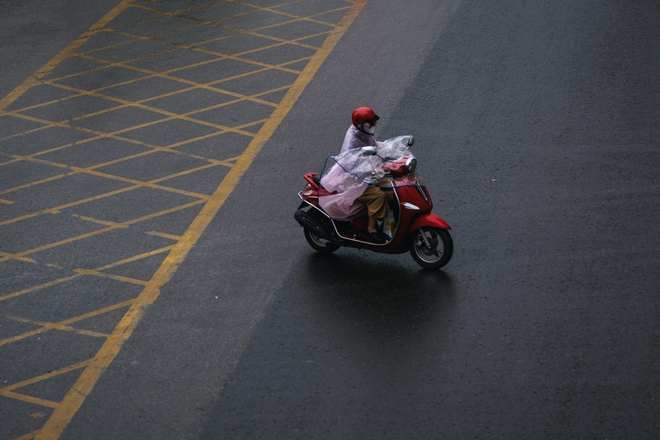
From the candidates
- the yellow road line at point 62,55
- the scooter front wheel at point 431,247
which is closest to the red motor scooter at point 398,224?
the scooter front wheel at point 431,247

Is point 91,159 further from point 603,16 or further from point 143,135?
point 603,16

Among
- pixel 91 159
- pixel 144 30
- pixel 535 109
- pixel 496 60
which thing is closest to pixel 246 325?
pixel 91 159

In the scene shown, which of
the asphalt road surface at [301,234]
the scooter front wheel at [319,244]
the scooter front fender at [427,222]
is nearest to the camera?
the asphalt road surface at [301,234]

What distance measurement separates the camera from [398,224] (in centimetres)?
906

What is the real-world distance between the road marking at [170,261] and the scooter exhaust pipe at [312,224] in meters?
1.20

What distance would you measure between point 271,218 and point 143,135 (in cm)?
295

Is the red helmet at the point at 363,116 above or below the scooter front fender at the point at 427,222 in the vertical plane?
above

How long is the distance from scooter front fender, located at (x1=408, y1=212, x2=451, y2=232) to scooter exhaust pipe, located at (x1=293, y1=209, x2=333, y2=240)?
34.2 inches

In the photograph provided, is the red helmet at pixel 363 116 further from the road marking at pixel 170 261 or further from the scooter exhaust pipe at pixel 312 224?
the road marking at pixel 170 261

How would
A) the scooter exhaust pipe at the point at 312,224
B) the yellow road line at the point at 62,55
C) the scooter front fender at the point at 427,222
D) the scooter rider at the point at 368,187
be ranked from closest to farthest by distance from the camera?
the scooter front fender at the point at 427,222
the scooter rider at the point at 368,187
the scooter exhaust pipe at the point at 312,224
the yellow road line at the point at 62,55

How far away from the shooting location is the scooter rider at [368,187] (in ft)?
29.8

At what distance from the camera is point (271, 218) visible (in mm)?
10258

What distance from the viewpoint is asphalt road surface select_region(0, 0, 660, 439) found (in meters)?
7.57

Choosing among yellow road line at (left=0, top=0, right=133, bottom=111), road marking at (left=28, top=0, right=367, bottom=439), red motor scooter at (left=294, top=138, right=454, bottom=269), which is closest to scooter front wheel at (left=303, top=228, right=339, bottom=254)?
red motor scooter at (left=294, top=138, right=454, bottom=269)
